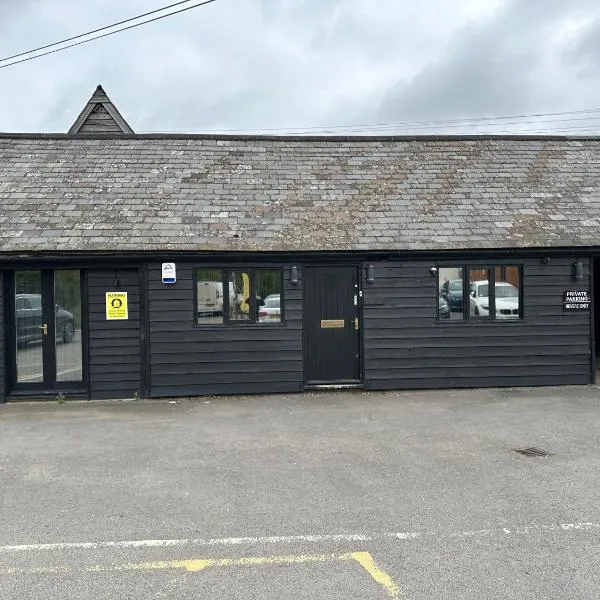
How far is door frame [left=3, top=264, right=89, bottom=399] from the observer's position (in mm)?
10688

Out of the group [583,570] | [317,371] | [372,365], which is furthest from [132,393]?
[583,570]

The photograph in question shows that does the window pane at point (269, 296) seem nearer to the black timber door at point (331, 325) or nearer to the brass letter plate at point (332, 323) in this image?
the black timber door at point (331, 325)

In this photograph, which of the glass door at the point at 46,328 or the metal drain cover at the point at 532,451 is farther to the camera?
the glass door at the point at 46,328

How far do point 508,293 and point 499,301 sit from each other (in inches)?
9.1

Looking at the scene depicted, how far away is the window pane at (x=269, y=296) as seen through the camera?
11.0 m

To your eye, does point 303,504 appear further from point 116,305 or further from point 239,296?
point 116,305

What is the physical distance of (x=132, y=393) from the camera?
35.6ft

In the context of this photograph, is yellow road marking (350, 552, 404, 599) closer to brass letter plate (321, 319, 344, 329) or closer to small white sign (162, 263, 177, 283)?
brass letter plate (321, 319, 344, 329)

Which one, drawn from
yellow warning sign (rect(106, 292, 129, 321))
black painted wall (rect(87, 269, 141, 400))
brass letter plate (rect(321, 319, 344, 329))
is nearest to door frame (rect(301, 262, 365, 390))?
brass letter plate (rect(321, 319, 344, 329))

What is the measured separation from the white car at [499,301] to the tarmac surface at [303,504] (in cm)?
235

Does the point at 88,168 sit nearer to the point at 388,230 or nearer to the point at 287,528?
the point at 388,230

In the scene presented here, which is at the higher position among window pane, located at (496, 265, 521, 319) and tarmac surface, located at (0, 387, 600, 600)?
window pane, located at (496, 265, 521, 319)

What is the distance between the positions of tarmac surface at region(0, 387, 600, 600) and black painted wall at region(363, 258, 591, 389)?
1791 mm

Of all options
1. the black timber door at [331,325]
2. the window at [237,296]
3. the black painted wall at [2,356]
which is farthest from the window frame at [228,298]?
the black painted wall at [2,356]
